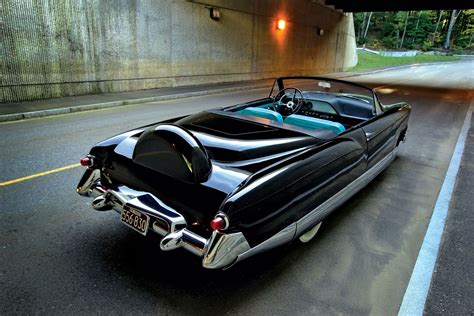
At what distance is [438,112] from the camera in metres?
9.88

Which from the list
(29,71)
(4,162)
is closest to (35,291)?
(4,162)

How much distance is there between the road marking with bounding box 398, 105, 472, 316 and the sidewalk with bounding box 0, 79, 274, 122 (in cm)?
782

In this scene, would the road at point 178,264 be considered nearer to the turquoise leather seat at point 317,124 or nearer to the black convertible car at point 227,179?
the black convertible car at point 227,179

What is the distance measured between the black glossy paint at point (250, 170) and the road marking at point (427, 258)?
0.87 m

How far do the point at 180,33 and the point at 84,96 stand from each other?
4518mm

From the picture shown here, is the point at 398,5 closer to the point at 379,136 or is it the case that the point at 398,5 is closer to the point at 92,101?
the point at 92,101

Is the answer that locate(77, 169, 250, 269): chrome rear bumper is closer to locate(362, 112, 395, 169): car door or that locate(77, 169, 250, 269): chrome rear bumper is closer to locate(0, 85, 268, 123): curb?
locate(362, 112, 395, 169): car door

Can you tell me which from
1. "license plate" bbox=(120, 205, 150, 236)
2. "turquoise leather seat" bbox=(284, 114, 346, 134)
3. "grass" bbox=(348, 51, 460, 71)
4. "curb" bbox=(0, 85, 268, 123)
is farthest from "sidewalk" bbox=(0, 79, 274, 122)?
"grass" bbox=(348, 51, 460, 71)

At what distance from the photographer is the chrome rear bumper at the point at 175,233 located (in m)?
1.96

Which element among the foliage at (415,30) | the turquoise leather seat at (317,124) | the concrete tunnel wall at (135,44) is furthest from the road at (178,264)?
the foliage at (415,30)

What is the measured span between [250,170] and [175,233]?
2.25 ft

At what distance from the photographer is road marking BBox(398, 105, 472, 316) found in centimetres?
223

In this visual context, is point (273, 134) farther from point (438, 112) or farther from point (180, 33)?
point (180, 33)

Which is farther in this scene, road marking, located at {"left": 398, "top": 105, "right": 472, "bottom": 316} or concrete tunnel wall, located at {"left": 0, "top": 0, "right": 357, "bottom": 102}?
concrete tunnel wall, located at {"left": 0, "top": 0, "right": 357, "bottom": 102}
